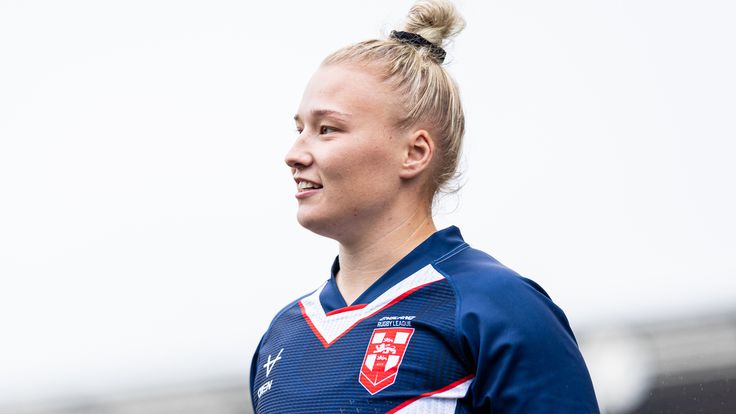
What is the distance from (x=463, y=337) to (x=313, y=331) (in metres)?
0.41

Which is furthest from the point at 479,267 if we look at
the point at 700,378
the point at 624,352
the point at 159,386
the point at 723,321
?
the point at 159,386

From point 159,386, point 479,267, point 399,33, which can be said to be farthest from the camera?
point 159,386

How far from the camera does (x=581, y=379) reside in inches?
76.1

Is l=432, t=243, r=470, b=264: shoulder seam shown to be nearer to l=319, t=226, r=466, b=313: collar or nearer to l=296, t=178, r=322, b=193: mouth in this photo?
l=319, t=226, r=466, b=313: collar

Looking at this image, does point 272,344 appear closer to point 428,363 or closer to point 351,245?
point 351,245

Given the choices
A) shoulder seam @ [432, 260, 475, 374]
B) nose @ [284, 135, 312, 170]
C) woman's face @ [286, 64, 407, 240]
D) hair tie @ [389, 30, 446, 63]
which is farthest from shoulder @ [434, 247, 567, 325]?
hair tie @ [389, 30, 446, 63]

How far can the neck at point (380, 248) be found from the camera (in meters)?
2.23

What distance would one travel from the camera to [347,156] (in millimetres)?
2148

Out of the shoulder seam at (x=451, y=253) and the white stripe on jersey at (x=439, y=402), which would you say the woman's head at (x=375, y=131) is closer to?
the shoulder seam at (x=451, y=253)

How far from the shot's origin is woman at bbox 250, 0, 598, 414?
75.6 inches

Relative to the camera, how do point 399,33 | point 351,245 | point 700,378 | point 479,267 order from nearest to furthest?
point 479,267 → point 351,245 → point 399,33 → point 700,378

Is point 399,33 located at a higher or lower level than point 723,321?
higher

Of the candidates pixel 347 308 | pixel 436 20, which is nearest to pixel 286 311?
pixel 347 308

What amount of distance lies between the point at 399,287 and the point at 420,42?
628mm
